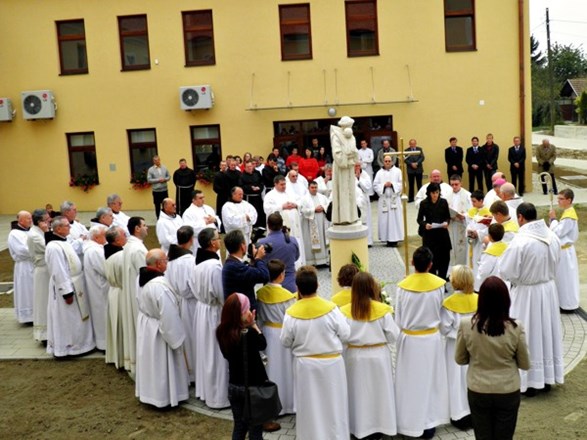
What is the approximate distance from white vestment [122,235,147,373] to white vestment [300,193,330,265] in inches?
197

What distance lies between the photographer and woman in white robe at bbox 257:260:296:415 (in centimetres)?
686

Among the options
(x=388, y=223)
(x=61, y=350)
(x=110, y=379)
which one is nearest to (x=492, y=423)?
(x=110, y=379)

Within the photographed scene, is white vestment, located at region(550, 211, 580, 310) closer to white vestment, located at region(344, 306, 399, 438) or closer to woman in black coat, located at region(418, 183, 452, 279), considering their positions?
woman in black coat, located at region(418, 183, 452, 279)

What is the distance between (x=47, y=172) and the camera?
2238 cm

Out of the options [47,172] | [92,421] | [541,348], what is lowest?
[92,421]

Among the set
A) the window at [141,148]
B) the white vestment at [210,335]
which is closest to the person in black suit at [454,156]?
the window at [141,148]

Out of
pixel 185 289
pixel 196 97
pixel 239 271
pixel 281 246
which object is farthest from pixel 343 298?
pixel 196 97

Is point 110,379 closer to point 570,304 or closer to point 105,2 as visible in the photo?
point 570,304

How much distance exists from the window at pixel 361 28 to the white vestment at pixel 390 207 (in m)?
7.19

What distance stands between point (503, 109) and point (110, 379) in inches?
631

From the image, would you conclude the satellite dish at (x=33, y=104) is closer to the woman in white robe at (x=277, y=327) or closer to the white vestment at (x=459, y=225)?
the white vestment at (x=459, y=225)

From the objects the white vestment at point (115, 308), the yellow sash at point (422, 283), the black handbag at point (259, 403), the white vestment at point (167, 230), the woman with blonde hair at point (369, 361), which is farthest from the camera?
the white vestment at point (167, 230)

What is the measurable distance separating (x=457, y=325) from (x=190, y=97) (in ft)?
52.4

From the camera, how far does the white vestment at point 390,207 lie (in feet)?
48.5
